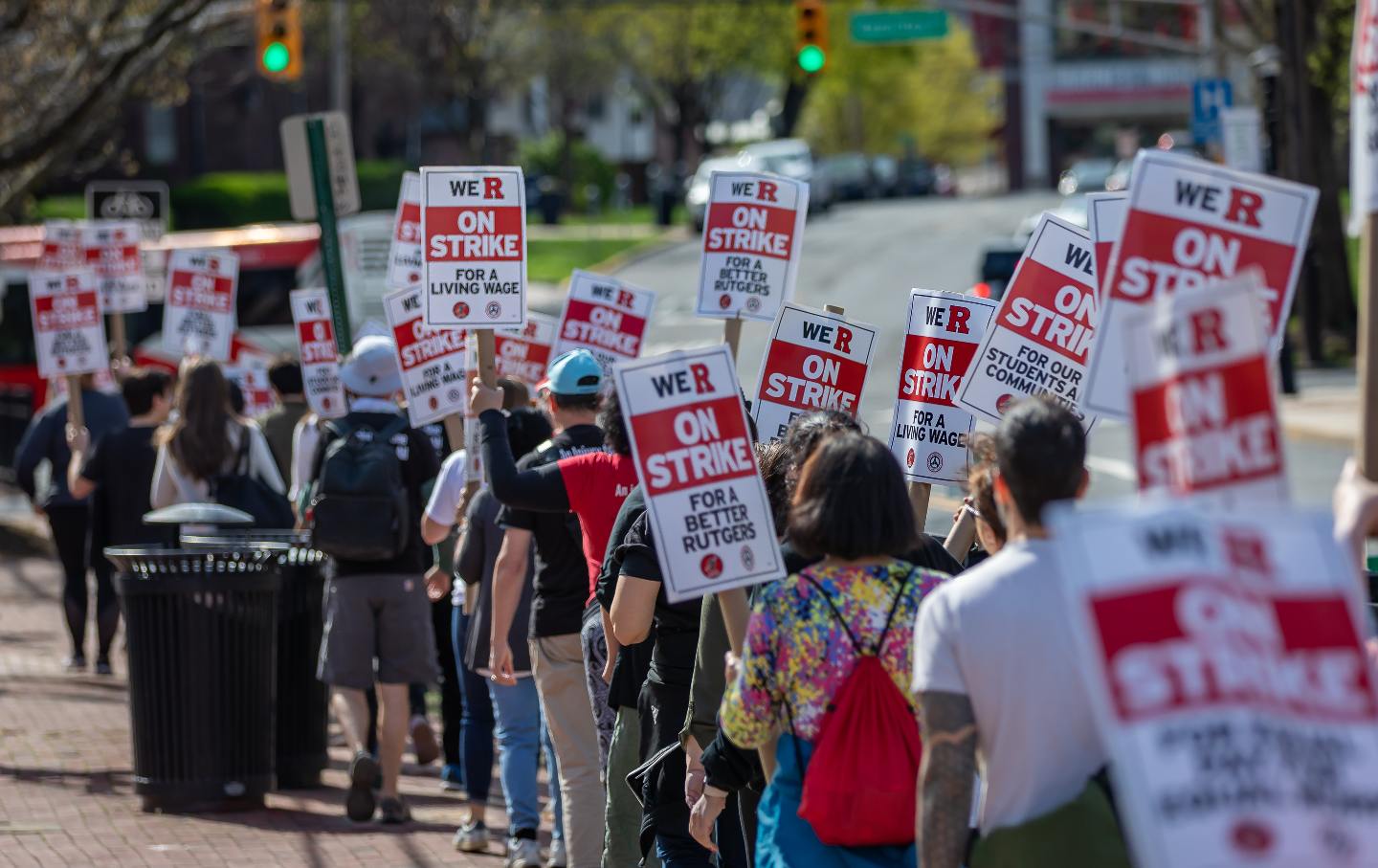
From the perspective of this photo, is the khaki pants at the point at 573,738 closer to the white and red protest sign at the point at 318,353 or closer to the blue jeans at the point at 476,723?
the blue jeans at the point at 476,723

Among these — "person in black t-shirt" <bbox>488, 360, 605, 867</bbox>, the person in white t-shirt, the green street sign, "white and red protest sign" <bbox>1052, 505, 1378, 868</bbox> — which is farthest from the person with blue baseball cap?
the green street sign

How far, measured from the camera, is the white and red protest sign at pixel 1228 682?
2.87 metres

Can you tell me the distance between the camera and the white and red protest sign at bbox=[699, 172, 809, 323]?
844 centimetres

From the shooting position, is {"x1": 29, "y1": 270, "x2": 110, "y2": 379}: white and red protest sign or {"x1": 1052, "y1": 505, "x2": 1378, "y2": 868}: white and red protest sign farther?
{"x1": 29, "y1": 270, "x2": 110, "y2": 379}: white and red protest sign

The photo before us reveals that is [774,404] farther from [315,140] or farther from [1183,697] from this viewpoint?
[315,140]

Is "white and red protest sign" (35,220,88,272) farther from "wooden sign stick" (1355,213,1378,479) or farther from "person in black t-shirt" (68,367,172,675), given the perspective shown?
"wooden sign stick" (1355,213,1378,479)

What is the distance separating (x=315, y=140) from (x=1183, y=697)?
8796 mm

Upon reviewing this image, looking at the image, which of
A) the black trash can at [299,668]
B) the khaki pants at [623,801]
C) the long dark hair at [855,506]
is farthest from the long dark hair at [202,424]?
the long dark hair at [855,506]

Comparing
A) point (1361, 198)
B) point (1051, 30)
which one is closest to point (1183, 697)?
point (1361, 198)

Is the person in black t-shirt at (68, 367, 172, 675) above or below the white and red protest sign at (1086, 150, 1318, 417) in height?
below

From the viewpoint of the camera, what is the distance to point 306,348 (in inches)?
425

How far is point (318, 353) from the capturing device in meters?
10.9

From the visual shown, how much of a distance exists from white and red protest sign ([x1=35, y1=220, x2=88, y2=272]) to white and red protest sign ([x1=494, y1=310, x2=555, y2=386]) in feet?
17.2

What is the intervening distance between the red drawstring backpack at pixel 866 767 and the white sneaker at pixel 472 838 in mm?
3780
